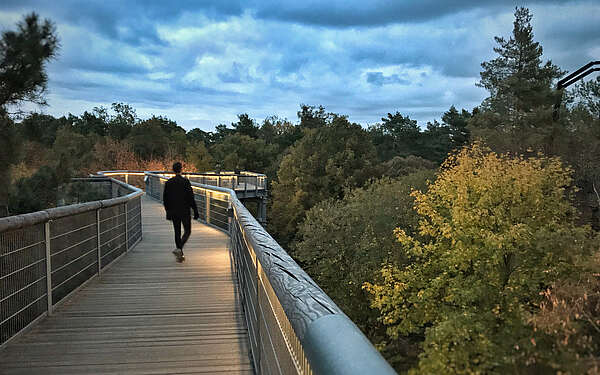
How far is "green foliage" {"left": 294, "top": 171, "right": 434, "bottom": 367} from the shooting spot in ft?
74.9

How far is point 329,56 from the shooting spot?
84062mm

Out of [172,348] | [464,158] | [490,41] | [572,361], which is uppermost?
[490,41]

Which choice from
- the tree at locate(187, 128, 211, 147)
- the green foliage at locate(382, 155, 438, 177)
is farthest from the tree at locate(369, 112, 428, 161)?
the tree at locate(187, 128, 211, 147)

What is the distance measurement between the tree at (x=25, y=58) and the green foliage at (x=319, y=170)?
109 feet

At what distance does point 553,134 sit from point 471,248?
16603 mm

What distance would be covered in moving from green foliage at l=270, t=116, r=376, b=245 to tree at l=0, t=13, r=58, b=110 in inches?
1314

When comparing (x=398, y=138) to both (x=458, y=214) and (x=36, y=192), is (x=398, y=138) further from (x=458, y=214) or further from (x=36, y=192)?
(x=36, y=192)

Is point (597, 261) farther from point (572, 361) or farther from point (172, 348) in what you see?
point (172, 348)

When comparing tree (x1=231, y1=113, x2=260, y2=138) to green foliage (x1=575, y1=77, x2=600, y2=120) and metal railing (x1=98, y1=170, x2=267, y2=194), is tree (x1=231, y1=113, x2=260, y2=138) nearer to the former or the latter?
metal railing (x1=98, y1=170, x2=267, y2=194)

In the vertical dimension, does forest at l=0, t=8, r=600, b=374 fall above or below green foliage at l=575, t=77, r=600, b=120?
below

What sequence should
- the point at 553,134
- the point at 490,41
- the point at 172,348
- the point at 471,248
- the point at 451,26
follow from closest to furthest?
1. the point at 172,348
2. the point at 471,248
3. the point at 553,134
4. the point at 490,41
5. the point at 451,26

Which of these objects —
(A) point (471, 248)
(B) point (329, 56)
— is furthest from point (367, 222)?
(B) point (329, 56)

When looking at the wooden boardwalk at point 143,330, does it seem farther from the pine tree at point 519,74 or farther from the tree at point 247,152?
the tree at point 247,152

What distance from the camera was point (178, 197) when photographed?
312 inches
